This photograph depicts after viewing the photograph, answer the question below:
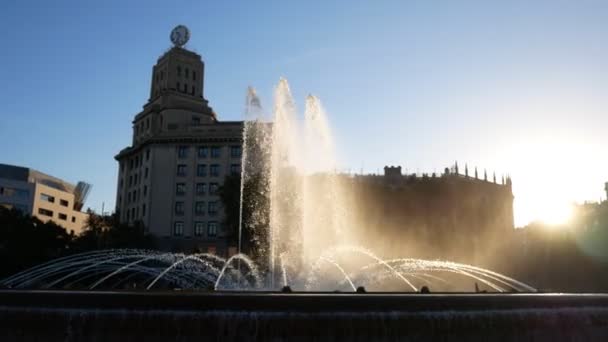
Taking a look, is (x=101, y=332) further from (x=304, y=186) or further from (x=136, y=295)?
(x=304, y=186)

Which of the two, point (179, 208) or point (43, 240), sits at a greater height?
point (179, 208)

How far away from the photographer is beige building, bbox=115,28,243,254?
67375 mm

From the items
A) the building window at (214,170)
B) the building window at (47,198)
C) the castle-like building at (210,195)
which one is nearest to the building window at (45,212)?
the building window at (47,198)

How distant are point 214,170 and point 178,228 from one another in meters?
8.68

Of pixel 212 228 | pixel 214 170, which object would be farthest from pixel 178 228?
pixel 214 170

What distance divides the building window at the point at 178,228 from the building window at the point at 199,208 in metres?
2.40

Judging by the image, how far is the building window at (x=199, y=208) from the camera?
68.0 metres

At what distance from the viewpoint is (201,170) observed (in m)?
69.5

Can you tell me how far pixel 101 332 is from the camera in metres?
9.08

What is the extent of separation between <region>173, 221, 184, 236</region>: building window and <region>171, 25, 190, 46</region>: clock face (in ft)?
103

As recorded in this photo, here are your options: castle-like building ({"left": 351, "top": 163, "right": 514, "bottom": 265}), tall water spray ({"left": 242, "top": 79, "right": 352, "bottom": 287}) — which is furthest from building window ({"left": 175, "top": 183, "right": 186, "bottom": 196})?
tall water spray ({"left": 242, "top": 79, "right": 352, "bottom": 287})

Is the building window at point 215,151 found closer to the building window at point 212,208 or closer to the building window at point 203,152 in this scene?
the building window at point 203,152

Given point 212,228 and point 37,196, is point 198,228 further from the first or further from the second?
point 37,196

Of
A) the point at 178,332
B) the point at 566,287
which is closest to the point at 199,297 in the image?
the point at 178,332
